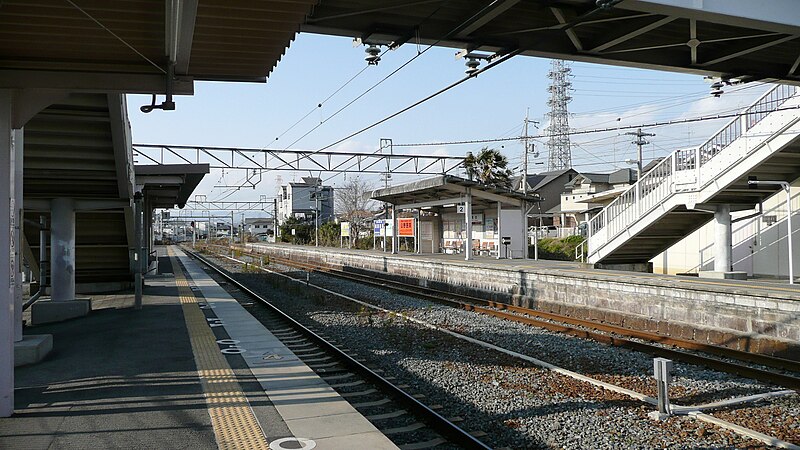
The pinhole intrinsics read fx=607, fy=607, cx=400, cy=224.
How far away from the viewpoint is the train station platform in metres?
5.63

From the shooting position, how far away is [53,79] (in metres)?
6.69

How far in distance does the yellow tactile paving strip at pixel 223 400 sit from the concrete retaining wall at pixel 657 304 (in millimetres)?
8855

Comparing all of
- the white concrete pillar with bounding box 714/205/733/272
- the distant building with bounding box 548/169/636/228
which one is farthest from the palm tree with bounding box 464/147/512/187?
the white concrete pillar with bounding box 714/205/733/272

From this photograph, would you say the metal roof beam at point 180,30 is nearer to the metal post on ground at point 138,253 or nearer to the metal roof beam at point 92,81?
the metal roof beam at point 92,81

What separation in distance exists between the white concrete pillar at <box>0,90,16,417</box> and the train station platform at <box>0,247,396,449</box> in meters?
0.33

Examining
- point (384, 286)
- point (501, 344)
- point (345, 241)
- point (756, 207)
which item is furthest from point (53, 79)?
point (345, 241)

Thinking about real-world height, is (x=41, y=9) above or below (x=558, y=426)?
above

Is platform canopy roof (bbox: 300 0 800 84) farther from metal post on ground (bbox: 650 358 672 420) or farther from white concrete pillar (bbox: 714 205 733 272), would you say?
white concrete pillar (bbox: 714 205 733 272)

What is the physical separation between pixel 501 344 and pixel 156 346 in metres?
→ 6.04

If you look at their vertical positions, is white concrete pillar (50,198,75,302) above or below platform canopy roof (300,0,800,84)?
below

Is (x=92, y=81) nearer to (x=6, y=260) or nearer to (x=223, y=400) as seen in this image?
(x=6, y=260)

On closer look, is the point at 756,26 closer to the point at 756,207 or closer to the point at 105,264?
the point at 756,207

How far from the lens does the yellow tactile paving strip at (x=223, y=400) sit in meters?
5.55

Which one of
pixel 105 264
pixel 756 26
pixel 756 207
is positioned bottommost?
pixel 105 264
